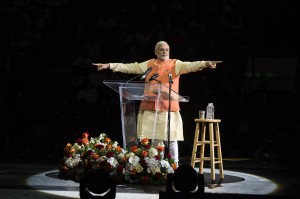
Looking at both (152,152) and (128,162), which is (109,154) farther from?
(152,152)

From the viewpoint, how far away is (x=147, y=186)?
5.68m

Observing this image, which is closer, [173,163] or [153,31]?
[173,163]

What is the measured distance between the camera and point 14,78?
876cm

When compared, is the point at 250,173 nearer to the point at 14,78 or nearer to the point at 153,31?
the point at 153,31

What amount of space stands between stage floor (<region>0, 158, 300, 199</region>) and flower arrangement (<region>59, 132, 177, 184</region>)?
0.45 ft

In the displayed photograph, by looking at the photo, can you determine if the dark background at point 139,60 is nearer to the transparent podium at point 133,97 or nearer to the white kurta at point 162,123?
the white kurta at point 162,123

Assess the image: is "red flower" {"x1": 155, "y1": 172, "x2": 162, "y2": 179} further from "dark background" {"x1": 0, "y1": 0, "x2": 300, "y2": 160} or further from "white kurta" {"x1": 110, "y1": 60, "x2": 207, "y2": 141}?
"dark background" {"x1": 0, "y1": 0, "x2": 300, "y2": 160}

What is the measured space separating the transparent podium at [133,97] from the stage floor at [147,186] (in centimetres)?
62

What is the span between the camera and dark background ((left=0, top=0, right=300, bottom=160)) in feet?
28.2

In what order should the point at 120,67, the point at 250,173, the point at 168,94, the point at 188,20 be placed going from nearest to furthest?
1. the point at 168,94
2. the point at 120,67
3. the point at 250,173
4. the point at 188,20

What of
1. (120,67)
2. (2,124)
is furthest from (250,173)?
(2,124)

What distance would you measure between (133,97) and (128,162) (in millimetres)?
669

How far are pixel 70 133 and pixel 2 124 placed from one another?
1.06 metres

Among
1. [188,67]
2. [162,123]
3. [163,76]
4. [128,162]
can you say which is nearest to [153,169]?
[128,162]
